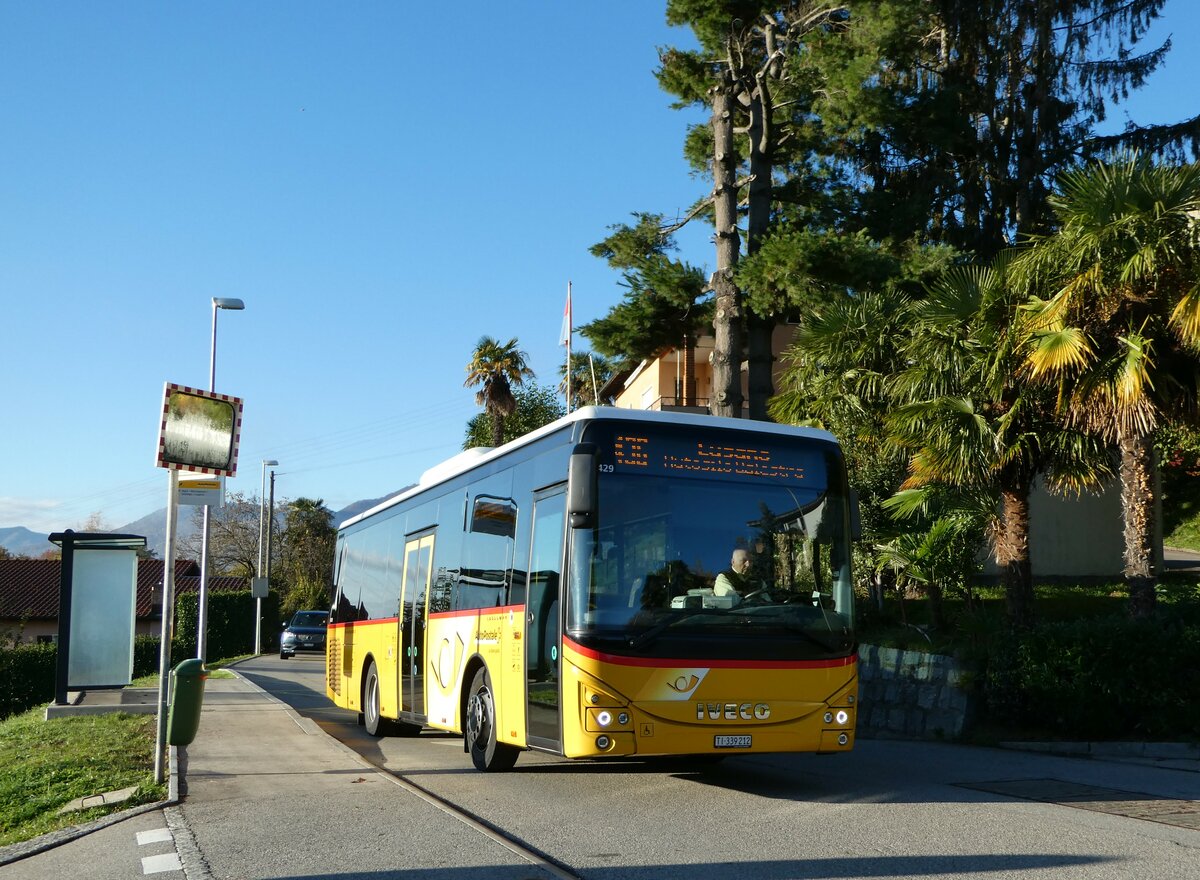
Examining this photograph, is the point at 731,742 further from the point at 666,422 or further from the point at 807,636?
the point at 666,422

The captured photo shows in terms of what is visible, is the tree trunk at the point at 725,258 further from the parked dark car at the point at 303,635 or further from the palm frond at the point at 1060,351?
the parked dark car at the point at 303,635

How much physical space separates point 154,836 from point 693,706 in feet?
12.6

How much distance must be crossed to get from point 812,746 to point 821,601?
112 centimetres

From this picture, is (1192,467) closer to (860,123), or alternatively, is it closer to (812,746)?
(860,123)

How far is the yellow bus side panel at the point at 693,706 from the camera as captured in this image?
30.6 feet

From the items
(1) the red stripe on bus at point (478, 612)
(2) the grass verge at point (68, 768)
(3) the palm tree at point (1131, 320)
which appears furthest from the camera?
(3) the palm tree at point (1131, 320)

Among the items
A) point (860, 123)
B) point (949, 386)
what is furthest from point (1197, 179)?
point (860, 123)

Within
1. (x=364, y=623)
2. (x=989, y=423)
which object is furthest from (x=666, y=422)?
(x=989, y=423)

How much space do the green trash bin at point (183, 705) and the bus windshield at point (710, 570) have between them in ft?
12.8

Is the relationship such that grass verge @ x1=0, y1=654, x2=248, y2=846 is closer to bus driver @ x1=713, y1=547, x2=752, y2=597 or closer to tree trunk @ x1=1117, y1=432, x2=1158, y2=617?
bus driver @ x1=713, y1=547, x2=752, y2=597

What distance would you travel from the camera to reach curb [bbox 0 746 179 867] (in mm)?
8141

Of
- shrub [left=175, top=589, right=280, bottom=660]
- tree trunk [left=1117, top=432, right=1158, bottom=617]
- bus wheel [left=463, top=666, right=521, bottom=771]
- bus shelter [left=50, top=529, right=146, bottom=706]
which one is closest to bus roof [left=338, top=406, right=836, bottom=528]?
bus wheel [left=463, top=666, right=521, bottom=771]

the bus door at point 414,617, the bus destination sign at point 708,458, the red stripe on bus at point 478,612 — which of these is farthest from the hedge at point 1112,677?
the bus door at point 414,617

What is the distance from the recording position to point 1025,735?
15141 millimetres
